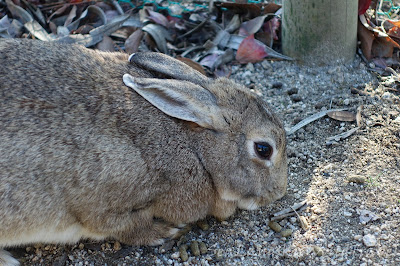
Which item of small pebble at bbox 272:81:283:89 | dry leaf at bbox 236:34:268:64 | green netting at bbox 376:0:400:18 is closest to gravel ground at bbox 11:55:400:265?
small pebble at bbox 272:81:283:89

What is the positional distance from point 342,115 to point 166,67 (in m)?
1.99

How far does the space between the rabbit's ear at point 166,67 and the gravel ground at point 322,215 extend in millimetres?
1226

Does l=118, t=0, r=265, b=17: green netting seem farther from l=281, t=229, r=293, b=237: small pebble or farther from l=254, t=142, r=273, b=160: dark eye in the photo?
l=281, t=229, r=293, b=237: small pebble

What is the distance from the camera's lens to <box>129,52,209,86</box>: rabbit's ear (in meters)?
4.52

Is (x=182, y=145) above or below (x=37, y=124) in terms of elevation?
below

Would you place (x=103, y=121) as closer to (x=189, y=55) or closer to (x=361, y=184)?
(x=361, y=184)

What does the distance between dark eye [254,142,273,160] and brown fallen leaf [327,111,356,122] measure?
1.39 m

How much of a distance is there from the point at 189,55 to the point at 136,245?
9.39ft

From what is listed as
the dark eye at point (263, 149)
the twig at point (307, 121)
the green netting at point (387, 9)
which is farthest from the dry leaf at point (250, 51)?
the dark eye at point (263, 149)

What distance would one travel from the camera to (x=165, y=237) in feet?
14.6

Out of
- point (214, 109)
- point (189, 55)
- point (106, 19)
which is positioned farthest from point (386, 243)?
point (106, 19)

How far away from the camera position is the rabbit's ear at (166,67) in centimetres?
452

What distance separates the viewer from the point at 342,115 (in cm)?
548

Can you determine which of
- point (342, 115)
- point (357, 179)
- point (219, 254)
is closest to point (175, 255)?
point (219, 254)
